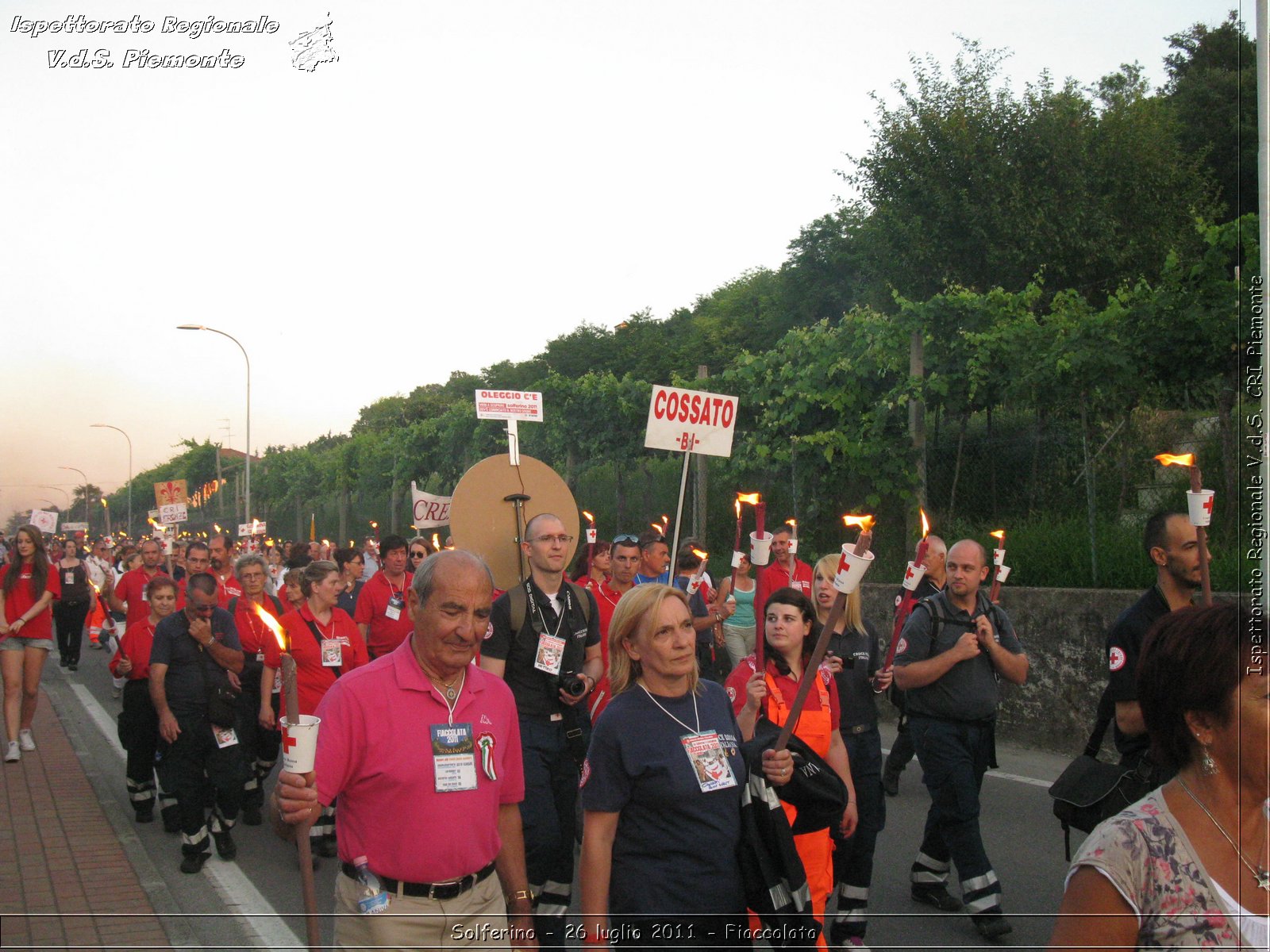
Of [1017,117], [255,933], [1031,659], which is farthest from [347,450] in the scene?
[255,933]

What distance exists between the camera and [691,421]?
882 centimetres

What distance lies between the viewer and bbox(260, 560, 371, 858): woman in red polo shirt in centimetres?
771

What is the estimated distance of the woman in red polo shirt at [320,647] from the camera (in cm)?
771

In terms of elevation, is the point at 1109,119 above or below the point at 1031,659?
above

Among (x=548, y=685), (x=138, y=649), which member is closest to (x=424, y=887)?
(x=548, y=685)

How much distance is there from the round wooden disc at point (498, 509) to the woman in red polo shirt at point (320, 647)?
1.28 meters

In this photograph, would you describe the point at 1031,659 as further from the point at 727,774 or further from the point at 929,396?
the point at 727,774

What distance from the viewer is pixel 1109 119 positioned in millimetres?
29078

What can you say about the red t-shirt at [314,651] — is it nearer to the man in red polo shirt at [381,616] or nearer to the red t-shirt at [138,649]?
the man in red polo shirt at [381,616]

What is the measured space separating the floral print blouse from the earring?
0.16m

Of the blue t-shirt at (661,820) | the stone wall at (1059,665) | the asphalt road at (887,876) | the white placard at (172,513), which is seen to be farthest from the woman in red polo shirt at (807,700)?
the white placard at (172,513)

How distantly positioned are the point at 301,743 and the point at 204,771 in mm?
5295

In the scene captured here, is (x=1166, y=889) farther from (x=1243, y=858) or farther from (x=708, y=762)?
(x=708, y=762)

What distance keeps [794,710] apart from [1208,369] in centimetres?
886
